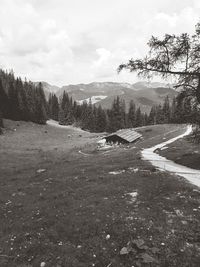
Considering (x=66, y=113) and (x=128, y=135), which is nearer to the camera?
(x=128, y=135)

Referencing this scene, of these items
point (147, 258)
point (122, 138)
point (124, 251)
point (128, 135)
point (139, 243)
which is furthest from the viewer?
point (128, 135)

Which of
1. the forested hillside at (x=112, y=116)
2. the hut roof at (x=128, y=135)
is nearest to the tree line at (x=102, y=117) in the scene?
the forested hillside at (x=112, y=116)

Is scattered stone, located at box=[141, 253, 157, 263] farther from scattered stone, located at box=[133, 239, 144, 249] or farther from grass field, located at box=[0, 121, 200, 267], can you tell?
scattered stone, located at box=[133, 239, 144, 249]

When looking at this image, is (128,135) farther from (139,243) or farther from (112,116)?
Result: (139,243)

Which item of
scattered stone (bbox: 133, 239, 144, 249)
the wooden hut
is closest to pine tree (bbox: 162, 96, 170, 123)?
the wooden hut

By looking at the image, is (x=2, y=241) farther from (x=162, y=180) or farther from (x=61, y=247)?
(x=162, y=180)

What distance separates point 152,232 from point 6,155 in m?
40.3

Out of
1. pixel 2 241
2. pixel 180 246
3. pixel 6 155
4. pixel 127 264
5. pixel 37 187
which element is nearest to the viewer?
pixel 127 264

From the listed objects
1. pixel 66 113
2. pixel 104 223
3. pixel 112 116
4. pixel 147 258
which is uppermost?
pixel 66 113

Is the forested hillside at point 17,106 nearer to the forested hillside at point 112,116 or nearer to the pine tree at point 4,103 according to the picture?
the pine tree at point 4,103

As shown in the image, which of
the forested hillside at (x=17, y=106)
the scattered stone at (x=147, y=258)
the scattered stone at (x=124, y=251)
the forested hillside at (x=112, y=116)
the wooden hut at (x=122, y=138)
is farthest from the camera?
the forested hillside at (x=112, y=116)

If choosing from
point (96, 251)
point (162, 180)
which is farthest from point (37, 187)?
point (96, 251)

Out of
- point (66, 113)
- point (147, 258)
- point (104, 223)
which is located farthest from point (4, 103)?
point (147, 258)

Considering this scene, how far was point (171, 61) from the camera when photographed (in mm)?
20125
